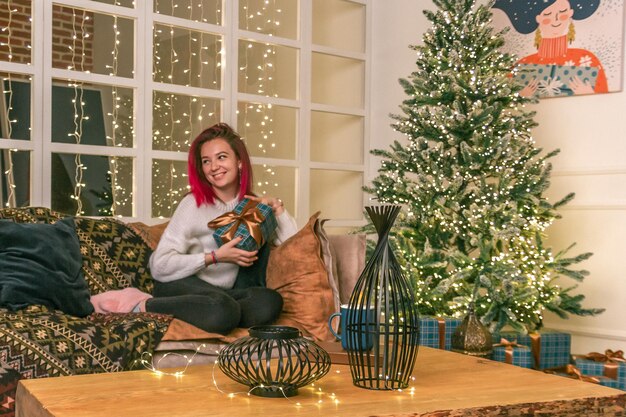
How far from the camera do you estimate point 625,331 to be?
403cm

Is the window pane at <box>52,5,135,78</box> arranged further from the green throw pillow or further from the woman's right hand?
the woman's right hand

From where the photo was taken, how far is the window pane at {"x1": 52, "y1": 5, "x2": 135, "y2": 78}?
12.7 feet

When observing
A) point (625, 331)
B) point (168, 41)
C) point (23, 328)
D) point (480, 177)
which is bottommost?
point (625, 331)

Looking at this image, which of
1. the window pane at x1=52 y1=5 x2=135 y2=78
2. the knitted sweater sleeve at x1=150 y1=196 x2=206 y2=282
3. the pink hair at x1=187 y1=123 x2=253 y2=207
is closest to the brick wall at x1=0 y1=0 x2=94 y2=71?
the window pane at x1=52 y1=5 x2=135 y2=78

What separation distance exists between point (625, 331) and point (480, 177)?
1086mm

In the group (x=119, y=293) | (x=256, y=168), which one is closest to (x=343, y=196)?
(x=256, y=168)

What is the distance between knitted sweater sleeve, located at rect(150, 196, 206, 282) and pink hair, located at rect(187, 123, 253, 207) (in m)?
0.08

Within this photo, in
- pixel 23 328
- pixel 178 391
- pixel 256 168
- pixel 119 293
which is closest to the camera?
pixel 178 391

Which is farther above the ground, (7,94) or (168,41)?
(168,41)

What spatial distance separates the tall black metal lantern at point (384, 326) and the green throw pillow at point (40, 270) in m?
1.50

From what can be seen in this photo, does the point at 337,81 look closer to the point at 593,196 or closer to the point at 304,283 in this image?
the point at 593,196

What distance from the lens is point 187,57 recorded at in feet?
Result: 14.3

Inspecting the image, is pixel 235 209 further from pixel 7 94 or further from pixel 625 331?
pixel 625 331

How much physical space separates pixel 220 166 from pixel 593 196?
1.94 meters
